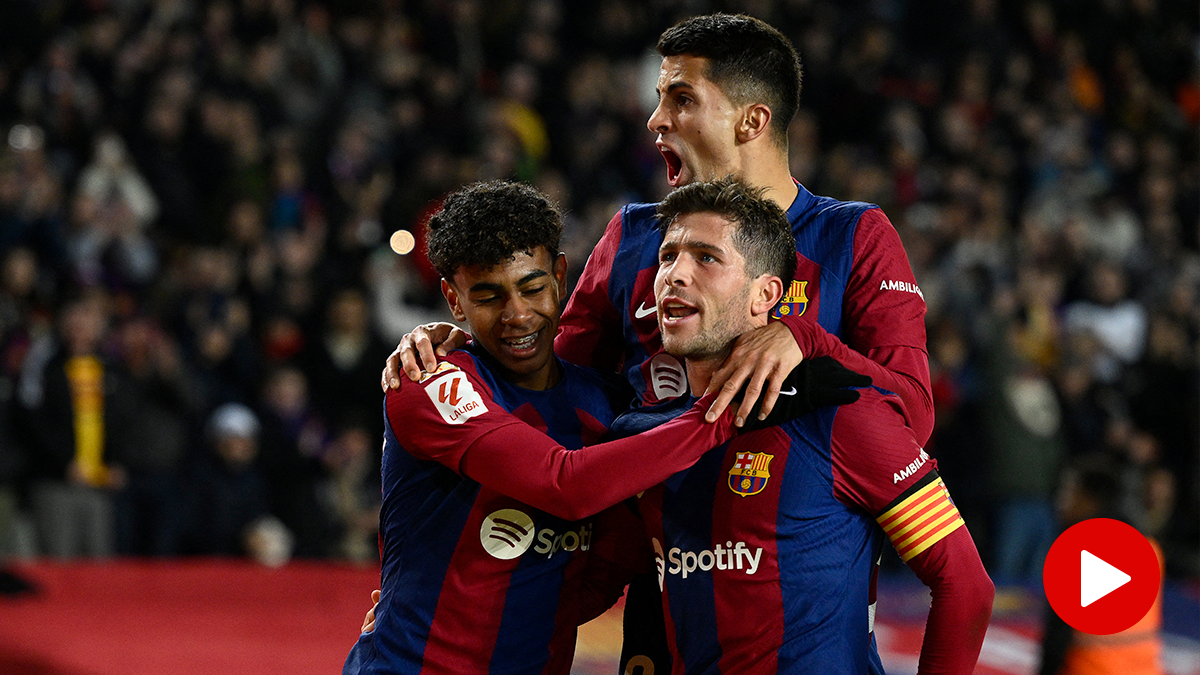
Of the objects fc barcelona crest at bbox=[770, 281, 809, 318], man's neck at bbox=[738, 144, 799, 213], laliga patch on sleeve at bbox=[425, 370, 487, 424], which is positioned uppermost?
man's neck at bbox=[738, 144, 799, 213]

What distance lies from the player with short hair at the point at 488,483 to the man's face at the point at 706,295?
42 centimetres

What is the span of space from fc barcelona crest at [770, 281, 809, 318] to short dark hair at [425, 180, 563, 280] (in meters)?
0.65

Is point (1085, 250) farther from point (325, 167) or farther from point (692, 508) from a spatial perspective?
point (692, 508)

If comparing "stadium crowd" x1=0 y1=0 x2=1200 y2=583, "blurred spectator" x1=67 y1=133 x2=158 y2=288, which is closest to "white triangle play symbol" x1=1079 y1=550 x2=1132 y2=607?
"stadium crowd" x1=0 y1=0 x2=1200 y2=583

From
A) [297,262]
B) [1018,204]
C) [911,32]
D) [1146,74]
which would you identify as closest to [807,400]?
[297,262]

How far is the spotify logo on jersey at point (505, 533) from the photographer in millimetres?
3705

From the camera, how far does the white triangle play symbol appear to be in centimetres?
502

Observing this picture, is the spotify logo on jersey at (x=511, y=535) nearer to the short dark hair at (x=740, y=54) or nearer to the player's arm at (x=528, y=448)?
the player's arm at (x=528, y=448)

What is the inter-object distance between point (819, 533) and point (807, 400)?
1.07ft

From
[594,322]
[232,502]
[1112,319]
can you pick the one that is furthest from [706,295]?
[1112,319]

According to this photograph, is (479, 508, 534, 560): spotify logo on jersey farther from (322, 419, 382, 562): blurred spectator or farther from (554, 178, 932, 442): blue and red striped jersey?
(322, 419, 382, 562): blurred spectator

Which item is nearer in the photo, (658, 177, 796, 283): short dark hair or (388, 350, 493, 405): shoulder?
(658, 177, 796, 283): short dark hair

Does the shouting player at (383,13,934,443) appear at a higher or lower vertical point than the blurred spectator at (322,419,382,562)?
lower

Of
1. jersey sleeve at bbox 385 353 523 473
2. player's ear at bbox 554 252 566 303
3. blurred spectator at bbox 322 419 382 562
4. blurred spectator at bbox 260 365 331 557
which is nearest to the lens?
jersey sleeve at bbox 385 353 523 473
